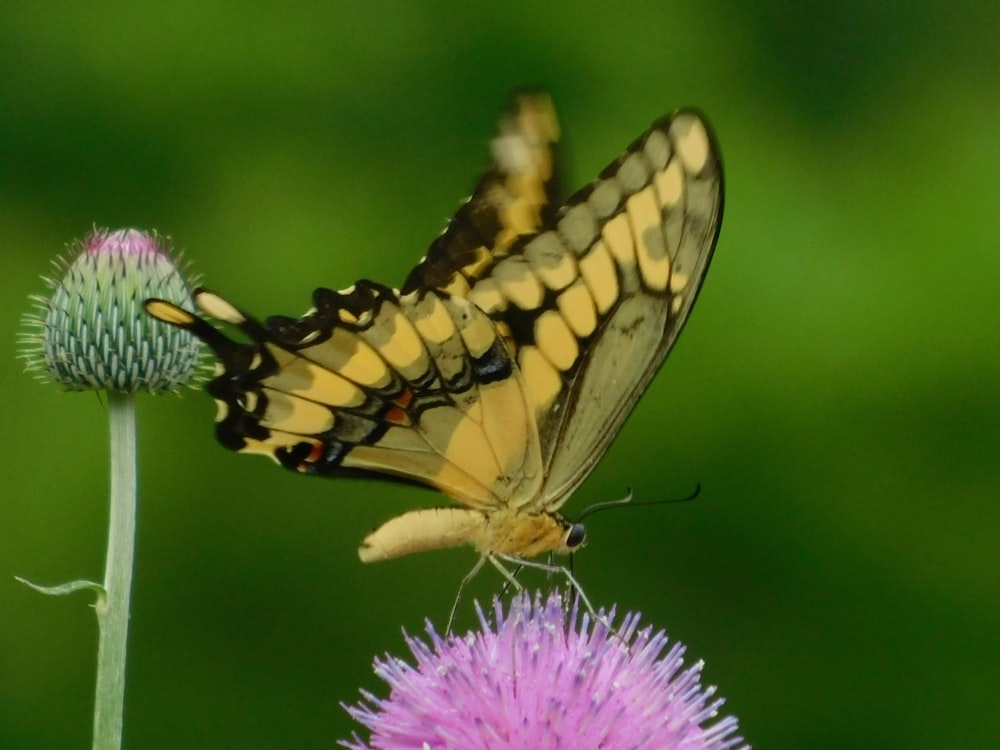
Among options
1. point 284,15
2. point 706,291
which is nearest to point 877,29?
point 706,291

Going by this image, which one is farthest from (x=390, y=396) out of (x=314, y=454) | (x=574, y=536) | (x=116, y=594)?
(x=116, y=594)

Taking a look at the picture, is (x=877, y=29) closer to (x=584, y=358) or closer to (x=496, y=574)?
(x=496, y=574)

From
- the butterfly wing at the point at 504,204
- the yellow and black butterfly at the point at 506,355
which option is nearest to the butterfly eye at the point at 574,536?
the yellow and black butterfly at the point at 506,355

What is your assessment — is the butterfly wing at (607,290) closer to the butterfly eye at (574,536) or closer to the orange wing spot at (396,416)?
the butterfly eye at (574,536)

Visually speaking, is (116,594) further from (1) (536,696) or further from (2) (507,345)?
(2) (507,345)

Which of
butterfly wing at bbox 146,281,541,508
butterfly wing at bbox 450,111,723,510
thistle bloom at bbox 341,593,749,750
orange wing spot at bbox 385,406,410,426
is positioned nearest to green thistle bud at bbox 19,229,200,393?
butterfly wing at bbox 146,281,541,508

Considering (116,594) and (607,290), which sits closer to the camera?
(116,594)
